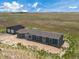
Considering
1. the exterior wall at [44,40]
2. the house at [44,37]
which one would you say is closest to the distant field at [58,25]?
the exterior wall at [44,40]

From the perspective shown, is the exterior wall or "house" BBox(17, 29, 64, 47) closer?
the exterior wall

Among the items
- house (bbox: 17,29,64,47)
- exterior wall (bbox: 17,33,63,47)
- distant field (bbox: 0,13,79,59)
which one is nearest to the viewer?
distant field (bbox: 0,13,79,59)

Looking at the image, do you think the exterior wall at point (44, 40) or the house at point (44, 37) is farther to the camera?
the house at point (44, 37)

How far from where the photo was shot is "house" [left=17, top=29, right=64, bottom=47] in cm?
3669

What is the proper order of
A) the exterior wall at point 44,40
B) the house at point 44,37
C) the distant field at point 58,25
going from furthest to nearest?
1. the house at point 44,37
2. the exterior wall at point 44,40
3. the distant field at point 58,25

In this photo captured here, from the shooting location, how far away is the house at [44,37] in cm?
3669

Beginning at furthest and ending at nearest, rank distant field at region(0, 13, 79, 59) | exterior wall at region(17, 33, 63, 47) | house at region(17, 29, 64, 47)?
house at region(17, 29, 64, 47), exterior wall at region(17, 33, 63, 47), distant field at region(0, 13, 79, 59)

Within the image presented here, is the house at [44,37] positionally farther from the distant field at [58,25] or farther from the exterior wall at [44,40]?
the distant field at [58,25]

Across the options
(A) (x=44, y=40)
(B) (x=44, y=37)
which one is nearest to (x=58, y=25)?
(B) (x=44, y=37)

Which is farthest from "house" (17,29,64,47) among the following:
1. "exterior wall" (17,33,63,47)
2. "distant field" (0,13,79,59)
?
"distant field" (0,13,79,59)

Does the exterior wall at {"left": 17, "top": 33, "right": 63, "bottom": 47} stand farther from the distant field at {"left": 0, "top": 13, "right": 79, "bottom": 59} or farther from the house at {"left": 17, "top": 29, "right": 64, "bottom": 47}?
the distant field at {"left": 0, "top": 13, "right": 79, "bottom": 59}

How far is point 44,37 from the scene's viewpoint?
3838 centimetres

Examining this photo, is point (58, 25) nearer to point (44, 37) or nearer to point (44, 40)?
point (44, 37)

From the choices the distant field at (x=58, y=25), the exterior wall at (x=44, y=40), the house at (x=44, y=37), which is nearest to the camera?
the distant field at (x=58, y=25)
